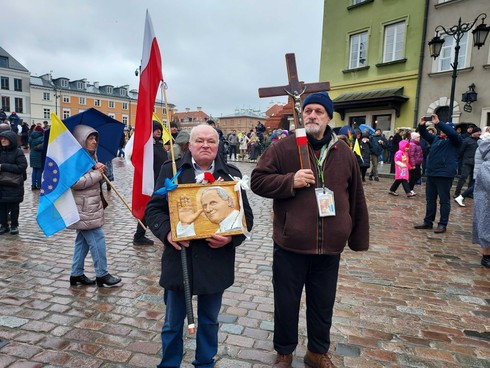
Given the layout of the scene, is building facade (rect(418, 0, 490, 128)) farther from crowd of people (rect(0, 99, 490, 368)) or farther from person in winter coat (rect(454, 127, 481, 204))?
crowd of people (rect(0, 99, 490, 368))

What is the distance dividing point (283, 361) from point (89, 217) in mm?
2621

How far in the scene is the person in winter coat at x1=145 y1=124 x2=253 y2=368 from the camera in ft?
8.15

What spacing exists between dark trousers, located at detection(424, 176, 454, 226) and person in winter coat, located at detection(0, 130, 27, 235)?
755cm

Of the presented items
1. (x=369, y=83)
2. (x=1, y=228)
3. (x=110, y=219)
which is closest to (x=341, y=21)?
(x=369, y=83)

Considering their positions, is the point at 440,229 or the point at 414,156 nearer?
the point at 440,229

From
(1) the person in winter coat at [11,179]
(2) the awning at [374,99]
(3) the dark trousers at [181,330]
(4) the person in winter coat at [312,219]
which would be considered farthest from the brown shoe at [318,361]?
(2) the awning at [374,99]

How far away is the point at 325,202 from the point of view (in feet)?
8.64

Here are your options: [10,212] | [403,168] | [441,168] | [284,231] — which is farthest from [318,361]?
[403,168]

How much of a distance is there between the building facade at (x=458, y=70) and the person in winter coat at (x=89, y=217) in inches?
611

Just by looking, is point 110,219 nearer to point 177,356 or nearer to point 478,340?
point 177,356

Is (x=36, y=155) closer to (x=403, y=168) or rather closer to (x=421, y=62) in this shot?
(x=403, y=168)

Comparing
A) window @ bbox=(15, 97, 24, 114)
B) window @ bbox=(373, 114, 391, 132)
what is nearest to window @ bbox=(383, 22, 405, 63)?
window @ bbox=(373, 114, 391, 132)

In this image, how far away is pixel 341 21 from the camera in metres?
23.1

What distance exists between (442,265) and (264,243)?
2.70 metres
